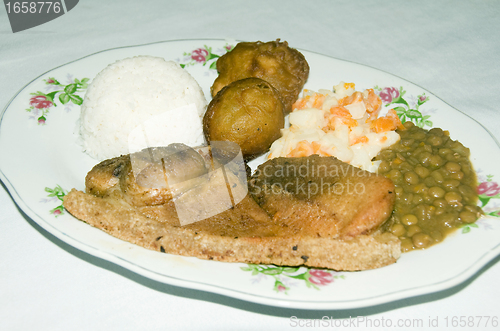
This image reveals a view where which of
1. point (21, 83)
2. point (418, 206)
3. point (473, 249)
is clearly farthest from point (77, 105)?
point (473, 249)

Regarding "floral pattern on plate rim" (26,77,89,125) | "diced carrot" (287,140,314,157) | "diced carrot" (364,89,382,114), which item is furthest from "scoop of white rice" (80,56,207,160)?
"diced carrot" (364,89,382,114)

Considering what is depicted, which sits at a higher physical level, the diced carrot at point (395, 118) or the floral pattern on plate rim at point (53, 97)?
the floral pattern on plate rim at point (53, 97)

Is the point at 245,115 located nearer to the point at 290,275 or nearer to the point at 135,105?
the point at 135,105

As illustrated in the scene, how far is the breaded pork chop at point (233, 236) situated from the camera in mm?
2736

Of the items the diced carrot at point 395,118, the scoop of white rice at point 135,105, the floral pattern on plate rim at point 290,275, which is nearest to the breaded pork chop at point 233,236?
the floral pattern on plate rim at point 290,275

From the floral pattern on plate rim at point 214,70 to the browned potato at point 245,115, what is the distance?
1.15 meters

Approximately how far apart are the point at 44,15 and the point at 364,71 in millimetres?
4281

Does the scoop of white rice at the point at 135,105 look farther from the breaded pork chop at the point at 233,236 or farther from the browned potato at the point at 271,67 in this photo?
the breaded pork chop at the point at 233,236

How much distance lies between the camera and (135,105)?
3.86m

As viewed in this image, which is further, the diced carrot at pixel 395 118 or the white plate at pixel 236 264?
the diced carrot at pixel 395 118

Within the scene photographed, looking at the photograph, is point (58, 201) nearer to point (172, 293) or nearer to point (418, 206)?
point (172, 293)

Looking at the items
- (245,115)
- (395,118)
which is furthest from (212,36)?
(395,118)

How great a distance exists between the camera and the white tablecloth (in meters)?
2.69

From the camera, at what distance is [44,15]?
5.50m
